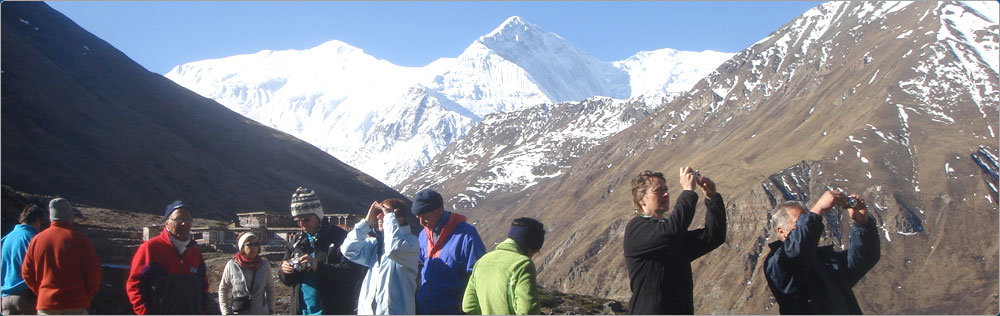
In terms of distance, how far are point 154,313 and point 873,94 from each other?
149496 mm

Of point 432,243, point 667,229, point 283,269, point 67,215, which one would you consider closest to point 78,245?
point 67,215

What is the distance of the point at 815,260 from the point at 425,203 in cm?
364

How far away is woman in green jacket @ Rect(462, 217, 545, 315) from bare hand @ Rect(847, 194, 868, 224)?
2.64 m

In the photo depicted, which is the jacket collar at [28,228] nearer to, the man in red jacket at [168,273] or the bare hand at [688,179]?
the man in red jacket at [168,273]

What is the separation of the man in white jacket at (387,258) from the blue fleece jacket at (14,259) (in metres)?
3.38

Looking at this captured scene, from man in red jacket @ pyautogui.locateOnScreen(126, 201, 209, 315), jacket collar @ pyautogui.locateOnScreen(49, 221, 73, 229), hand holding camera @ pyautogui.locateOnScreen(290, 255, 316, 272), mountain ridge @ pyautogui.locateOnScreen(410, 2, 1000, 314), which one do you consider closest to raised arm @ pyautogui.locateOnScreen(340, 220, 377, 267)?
hand holding camera @ pyautogui.locateOnScreen(290, 255, 316, 272)

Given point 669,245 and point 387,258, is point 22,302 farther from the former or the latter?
point 669,245

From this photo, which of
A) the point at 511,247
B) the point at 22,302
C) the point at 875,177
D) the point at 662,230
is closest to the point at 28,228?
the point at 22,302

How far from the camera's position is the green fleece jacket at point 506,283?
22.3ft

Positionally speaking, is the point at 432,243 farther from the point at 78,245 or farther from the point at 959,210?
the point at 959,210

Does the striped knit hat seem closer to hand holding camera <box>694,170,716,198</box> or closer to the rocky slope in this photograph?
hand holding camera <box>694,170,716,198</box>

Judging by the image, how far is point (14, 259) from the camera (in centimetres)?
893

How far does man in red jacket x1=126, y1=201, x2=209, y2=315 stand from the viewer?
830 cm

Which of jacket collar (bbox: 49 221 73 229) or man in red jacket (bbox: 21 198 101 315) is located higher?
jacket collar (bbox: 49 221 73 229)
